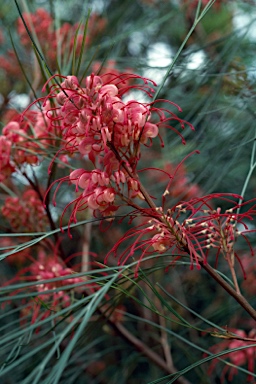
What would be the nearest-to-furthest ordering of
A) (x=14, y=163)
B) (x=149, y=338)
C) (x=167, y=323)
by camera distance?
(x=14, y=163)
(x=167, y=323)
(x=149, y=338)

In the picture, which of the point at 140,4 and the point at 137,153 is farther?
the point at 140,4

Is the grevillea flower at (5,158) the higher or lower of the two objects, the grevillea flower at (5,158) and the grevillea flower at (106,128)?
the higher

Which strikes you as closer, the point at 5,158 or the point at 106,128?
the point at 106,128

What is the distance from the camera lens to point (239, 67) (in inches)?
37.3

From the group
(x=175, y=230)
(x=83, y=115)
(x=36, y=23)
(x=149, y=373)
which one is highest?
(x=36, y=23)

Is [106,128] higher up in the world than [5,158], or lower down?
lower down

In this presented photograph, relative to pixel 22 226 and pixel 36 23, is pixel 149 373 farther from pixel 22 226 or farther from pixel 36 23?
pixel 36 23

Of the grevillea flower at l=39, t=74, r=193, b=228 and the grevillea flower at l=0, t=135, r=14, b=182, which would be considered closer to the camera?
the grevillea flower at l=39, t=74, r=193, b=228

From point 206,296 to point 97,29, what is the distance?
832 millimetres

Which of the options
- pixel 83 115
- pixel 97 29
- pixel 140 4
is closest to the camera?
pixel 83 115

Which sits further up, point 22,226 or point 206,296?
point 22,226

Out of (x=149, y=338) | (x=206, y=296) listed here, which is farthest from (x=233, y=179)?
(x=149, y=338)

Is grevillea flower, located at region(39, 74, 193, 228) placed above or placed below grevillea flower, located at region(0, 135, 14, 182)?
below

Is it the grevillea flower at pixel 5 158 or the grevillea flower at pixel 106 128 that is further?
the grevillea flower at pixel 5 158
